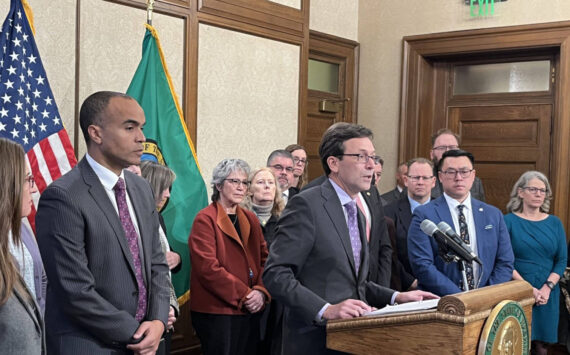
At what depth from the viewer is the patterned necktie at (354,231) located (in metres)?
2.28

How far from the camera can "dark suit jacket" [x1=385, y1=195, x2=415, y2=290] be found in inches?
151

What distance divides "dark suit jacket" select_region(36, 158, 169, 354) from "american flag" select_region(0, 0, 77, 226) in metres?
1.14

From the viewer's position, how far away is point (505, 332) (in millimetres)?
2023

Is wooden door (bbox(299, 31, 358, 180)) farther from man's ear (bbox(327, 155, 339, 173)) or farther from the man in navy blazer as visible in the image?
man's ear (bbox(327, 155, 339, 173))

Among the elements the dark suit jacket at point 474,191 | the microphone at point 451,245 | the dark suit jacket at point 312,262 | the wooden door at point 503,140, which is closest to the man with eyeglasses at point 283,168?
the dark suit jacket at point 474,191

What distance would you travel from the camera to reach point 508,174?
585 centimetres

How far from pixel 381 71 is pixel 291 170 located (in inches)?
99.1

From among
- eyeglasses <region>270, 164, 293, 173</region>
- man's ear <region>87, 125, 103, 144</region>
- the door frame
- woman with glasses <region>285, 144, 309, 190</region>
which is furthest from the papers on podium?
the door frame

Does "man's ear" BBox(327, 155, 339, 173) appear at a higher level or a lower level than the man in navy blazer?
higher

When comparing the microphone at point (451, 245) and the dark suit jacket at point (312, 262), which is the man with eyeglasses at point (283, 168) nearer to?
the microphone at point (451, 245)

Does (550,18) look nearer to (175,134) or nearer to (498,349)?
(175,134)

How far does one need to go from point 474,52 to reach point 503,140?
84cm

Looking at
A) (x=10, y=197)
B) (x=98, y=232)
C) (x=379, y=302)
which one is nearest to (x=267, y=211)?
(x=379, y=302)

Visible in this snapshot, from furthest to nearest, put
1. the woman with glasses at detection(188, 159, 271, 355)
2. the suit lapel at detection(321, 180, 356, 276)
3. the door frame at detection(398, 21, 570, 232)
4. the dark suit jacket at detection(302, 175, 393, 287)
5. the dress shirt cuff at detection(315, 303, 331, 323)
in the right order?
the door frame at detection(398, 21, 570, 232), the woman with glasses at detection(188, 159, 271, 355), the dark suit jacket at detection(302, 175, 393, 287), the suit lapel at detection(321, 180, 356, 276), the dress shirt cuff at detection(315, 303, 331, 323)
